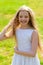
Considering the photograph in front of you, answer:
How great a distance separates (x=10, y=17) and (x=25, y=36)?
16.6 feet

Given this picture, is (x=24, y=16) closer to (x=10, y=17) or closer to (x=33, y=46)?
(x=33, y=46)

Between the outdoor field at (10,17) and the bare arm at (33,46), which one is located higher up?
the bare arm at (33,46)

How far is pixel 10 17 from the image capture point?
323 inches

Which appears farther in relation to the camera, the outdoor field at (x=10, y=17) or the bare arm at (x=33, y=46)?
the outdoor field at (x=10, y=17)

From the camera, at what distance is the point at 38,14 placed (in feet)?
28.2

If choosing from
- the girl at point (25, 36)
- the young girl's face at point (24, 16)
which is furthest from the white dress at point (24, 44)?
the young girl's face at point (24, 16)

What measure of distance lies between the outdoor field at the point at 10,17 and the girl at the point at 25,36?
179 centimetres

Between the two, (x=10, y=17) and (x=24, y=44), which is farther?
(x=10, y=17)

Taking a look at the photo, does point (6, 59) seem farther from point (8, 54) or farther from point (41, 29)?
point (41, 29)

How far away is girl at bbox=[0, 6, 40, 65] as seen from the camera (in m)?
3.15

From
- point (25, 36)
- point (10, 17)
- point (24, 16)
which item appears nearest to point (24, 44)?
point (25, 36)

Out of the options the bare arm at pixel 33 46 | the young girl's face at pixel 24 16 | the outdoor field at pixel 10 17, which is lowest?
the outdoor field at pixel 10 17

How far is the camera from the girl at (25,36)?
3150 mm

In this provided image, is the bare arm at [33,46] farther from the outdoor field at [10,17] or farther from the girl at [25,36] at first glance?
the outdoor field at [10,17]
